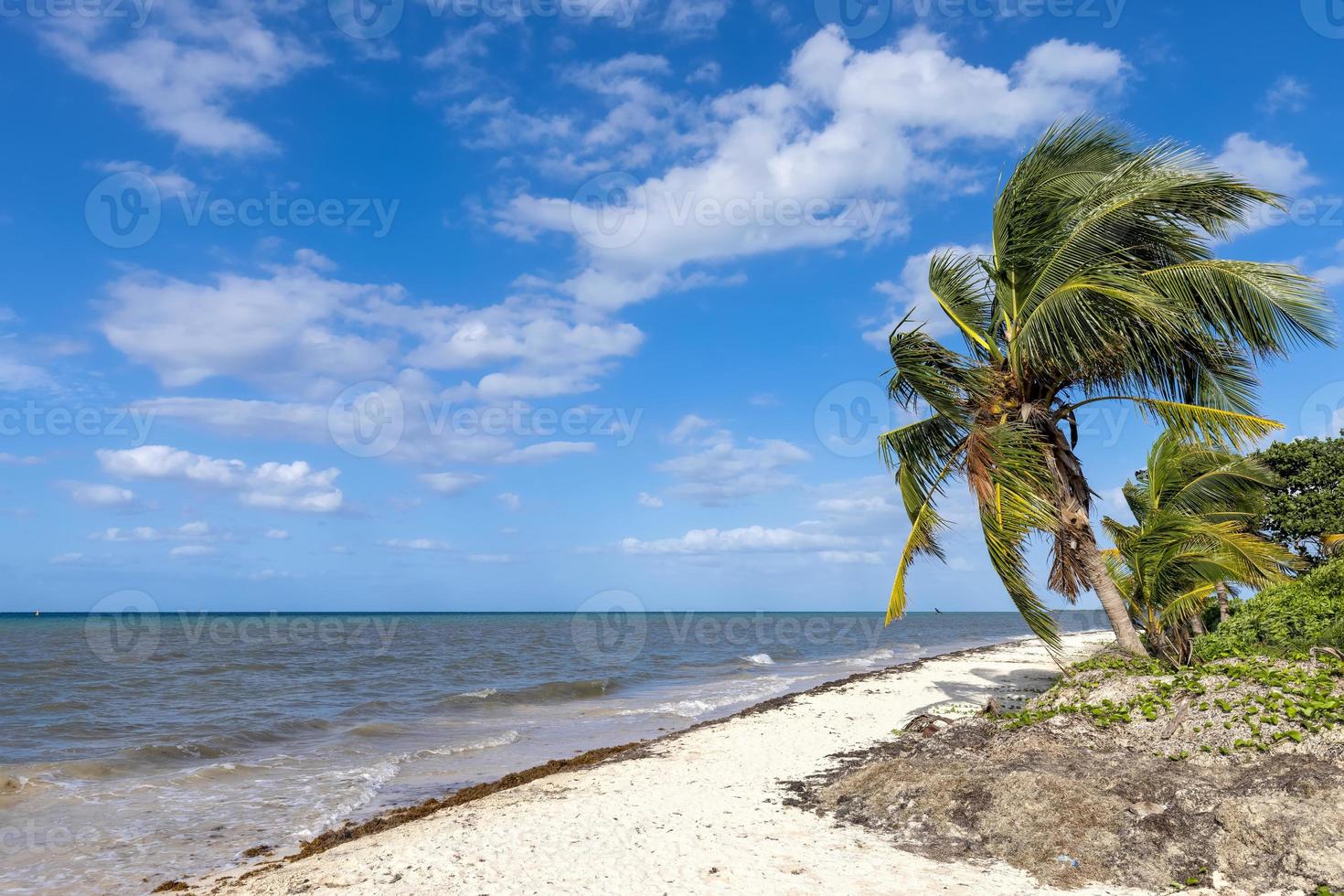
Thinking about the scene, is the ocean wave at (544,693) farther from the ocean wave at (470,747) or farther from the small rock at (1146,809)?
the small rock at (1146,809)

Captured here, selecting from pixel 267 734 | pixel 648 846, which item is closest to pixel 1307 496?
pixel 648 846

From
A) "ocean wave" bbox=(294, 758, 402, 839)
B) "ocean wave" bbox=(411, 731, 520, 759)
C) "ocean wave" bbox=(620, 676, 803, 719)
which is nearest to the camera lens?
"ocean wave" bbox=(294, 758, 402, 839)

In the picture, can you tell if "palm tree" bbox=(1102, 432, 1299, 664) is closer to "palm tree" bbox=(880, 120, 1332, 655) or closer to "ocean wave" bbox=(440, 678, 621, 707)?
"palm tree" bbox=(880, 120, 1332, 655)

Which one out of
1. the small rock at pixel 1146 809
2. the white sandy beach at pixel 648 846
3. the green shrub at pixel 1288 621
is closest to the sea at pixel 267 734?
the white sandy beach at pixel 648 846

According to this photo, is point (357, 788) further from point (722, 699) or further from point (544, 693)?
point (544, 693)

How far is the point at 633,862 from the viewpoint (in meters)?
7.06

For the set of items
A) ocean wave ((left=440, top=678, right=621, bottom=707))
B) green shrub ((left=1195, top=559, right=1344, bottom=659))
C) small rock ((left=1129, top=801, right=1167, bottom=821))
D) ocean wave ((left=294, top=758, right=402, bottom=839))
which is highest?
green shrub ((left=1195, top=559, right=1344, bottom=659))

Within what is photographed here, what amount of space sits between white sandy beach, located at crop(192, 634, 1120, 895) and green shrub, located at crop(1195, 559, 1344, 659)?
573 centimetres

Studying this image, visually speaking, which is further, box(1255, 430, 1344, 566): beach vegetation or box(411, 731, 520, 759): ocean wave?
box(1255, 430, 1344, 566): beach vegetation

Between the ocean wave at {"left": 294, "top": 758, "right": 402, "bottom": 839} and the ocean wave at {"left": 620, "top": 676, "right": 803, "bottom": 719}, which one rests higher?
the ocean wave at {"left": 294, "top": 758, "right": 402, "bottom": 839}

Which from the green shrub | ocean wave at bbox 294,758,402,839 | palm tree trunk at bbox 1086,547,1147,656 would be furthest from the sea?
the green shrub

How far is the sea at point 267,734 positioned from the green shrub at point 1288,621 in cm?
271

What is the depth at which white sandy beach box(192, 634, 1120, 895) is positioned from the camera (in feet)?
21.1

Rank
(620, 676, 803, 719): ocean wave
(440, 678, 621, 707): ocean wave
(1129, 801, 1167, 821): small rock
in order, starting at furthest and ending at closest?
(440, 678, 621, 707): ocean wave, (620, 676, 803, 719): ocean wave, (1129, 801, 1167, 821): small rock
